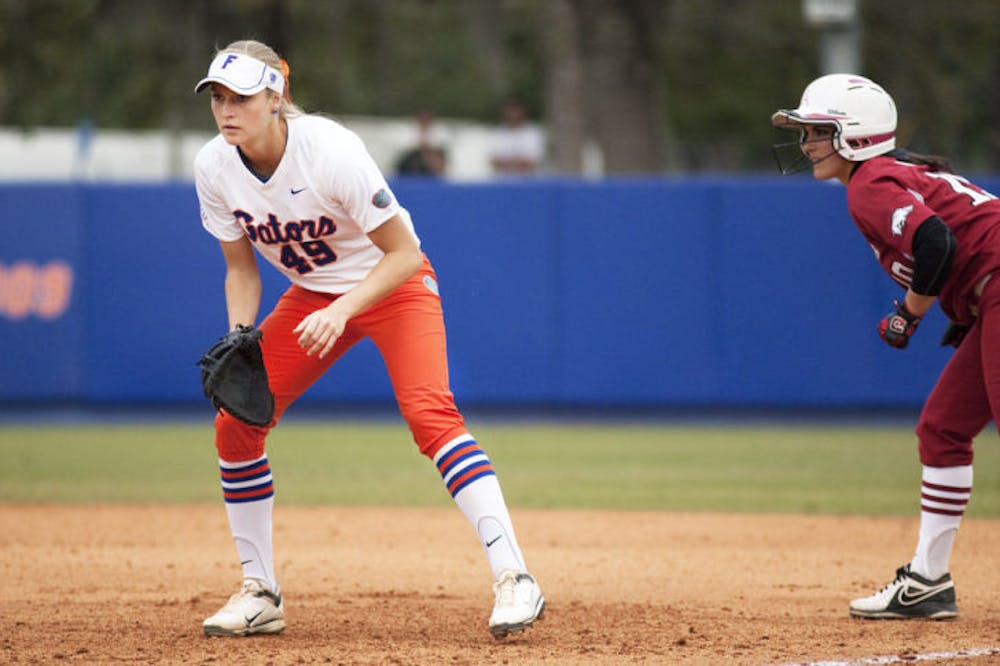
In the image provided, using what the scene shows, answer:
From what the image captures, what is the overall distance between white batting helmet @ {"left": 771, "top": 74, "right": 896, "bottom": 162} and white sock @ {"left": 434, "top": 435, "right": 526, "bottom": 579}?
1.75m

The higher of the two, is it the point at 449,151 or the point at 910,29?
the point at 910,29

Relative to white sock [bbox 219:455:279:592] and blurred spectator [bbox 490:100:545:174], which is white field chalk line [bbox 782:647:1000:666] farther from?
blurred spectator [bbox 490:100:545:174]

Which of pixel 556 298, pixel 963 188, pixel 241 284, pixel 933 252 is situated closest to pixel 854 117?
pixel 963 188

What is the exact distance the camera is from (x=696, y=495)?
984 centimetres

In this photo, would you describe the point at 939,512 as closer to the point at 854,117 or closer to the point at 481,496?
the point at 854,117

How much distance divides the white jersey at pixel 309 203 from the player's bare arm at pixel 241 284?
62mm

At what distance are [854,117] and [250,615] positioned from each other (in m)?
2.92

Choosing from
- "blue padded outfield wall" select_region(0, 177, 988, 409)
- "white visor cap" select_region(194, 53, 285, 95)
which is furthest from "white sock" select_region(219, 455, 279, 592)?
"blue padded outfield wall" select_region(0, 177, 988, 409)

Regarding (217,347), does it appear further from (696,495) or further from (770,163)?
(770,163)

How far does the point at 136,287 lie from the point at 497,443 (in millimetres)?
3934

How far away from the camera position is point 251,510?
566 centimetres

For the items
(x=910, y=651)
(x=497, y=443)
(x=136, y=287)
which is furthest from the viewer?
(x=136, y=287)

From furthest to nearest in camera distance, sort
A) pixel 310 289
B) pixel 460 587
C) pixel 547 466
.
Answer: pixel 547 466
pixel 460 587
pixel 310 289

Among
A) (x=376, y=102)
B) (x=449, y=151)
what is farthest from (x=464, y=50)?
(x=449, y=151)
